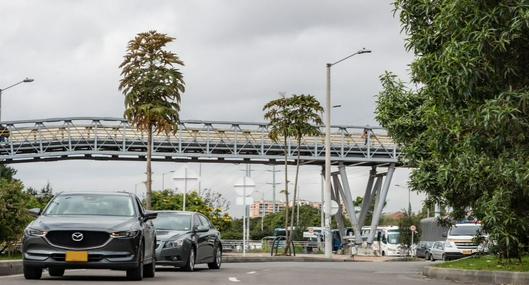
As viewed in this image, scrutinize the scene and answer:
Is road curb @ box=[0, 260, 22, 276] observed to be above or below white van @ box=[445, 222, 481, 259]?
below

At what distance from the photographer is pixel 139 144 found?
199ft

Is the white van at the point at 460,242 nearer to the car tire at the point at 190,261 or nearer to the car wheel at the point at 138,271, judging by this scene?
the car tire at the point at 190,261

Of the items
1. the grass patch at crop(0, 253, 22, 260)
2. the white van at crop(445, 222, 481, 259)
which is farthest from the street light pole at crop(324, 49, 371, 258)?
the grass patch at crop(0, 253, 22, 260)

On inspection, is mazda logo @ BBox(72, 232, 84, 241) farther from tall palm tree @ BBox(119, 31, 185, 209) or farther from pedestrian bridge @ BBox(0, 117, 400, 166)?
pedestrian bridge @ BBox(0, 117, 400, 166)

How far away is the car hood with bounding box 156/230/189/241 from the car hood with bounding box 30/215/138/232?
5431 mm

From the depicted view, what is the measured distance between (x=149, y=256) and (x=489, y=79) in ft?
22.1

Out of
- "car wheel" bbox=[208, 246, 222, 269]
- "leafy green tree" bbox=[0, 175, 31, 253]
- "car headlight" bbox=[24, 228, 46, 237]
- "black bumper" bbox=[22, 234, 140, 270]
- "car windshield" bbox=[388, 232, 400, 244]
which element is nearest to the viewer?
"black bumper" bbox=[22, 234, 140, 270]

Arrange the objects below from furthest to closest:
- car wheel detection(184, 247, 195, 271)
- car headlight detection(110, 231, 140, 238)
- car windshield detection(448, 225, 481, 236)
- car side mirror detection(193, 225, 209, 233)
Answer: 1. car windshield detection(448, 225, 481, 236)
2. car side mirror detection(193, 225, 209, 233)
3. car wheel detection(184, 247, 195, 271)
4. car headlight detection(110, 231, 140, 238)

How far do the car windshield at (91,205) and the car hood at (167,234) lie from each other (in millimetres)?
4613

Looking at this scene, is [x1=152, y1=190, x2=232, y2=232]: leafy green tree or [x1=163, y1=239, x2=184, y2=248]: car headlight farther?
[x1=152, y1=190, x2=232, y2=232]: leafy green tree

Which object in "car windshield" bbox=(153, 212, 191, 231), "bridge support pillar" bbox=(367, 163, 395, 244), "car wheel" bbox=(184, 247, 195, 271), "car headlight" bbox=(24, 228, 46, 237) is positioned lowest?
"car wheel" bbox=(184, 247, 195, 271)

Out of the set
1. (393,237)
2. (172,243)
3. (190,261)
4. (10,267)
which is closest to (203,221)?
(190,261)

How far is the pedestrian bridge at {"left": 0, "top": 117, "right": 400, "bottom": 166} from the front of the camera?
59719mm

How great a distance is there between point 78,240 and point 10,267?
4.29 metres
